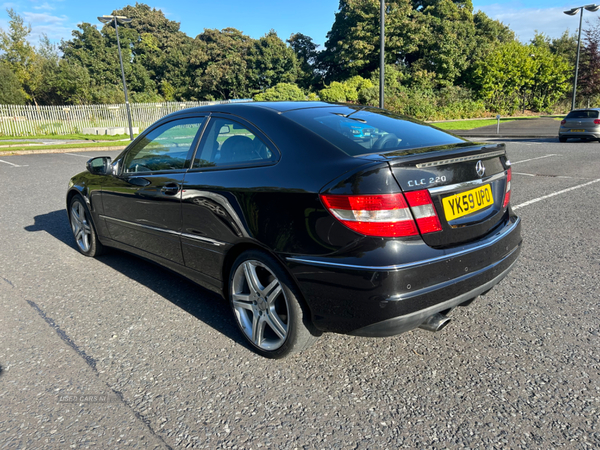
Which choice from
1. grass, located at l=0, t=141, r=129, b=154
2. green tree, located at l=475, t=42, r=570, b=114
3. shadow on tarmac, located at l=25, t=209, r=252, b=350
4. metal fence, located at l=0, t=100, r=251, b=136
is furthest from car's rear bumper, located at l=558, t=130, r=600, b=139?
green tree, located at l=475, t=42, r=570, b=114

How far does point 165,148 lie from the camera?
3.71 m

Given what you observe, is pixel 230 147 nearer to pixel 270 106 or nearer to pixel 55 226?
pixel 270 106

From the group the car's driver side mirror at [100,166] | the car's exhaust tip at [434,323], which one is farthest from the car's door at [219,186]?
the car's driver side mirror at [100,166]

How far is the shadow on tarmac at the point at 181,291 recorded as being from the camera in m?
3.19

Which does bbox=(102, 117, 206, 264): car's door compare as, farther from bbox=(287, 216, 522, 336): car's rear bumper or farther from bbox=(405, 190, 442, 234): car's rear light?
bbox=(405, 190, 442, 234): car's rear light

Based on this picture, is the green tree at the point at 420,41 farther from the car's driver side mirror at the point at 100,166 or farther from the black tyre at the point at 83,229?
the car's driver side mirror at the point at 100,166

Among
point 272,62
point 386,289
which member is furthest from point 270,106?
point 272,62

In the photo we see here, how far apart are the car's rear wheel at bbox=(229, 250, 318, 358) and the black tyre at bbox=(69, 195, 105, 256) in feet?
7.77

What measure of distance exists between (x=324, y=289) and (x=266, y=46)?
5470cm

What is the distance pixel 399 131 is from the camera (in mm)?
3021

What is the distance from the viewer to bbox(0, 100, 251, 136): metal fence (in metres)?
27.2

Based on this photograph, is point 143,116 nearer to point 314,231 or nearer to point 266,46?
point 266,46

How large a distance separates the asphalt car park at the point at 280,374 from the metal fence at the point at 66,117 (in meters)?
24.6

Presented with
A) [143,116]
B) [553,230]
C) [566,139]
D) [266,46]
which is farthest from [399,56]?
[553,230]
